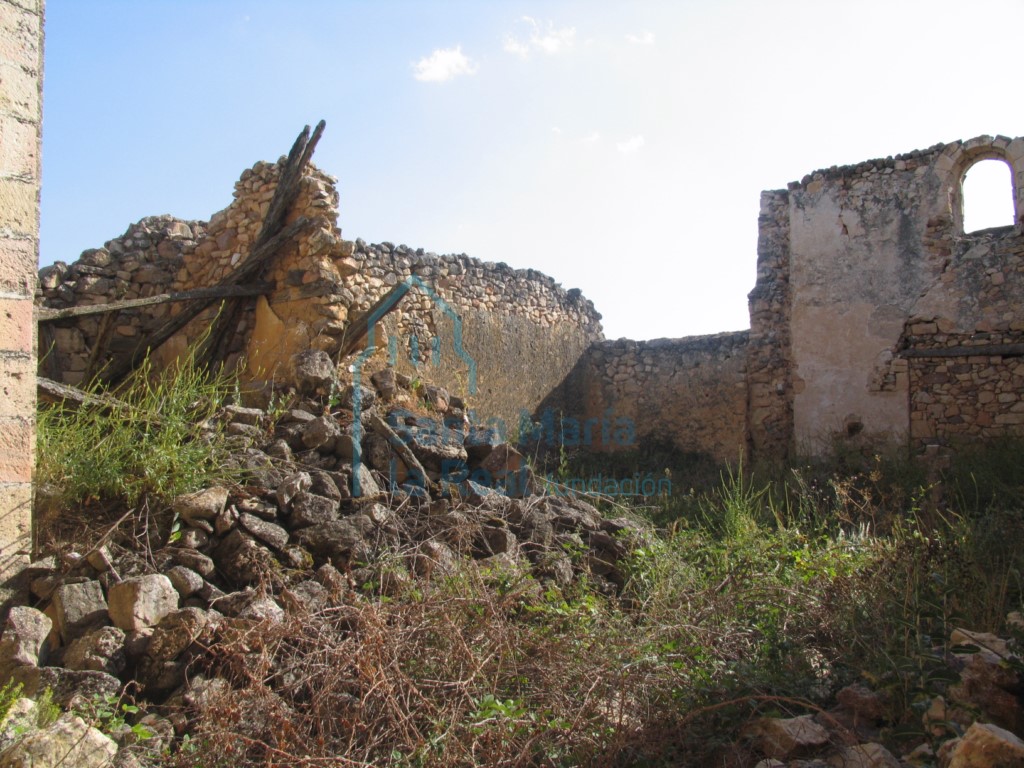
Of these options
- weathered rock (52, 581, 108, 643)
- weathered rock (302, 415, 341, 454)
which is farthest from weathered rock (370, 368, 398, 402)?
weathered rock (52, 581, 108, 643)

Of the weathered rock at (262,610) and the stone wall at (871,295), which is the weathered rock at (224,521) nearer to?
the weathered rock at (262,610)

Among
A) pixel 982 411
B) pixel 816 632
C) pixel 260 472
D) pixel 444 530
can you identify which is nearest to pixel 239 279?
pixel 260 472

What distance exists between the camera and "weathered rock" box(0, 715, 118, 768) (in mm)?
3057

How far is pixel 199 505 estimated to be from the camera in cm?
444

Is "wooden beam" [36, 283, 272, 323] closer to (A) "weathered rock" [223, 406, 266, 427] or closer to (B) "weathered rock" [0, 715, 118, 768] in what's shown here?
(A) "weathered rock" [223, 406, 266, 427]

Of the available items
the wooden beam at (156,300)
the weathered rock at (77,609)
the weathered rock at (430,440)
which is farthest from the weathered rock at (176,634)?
the wooden beam at (156,300)

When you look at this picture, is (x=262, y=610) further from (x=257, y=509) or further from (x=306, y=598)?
(x=257, y=509)

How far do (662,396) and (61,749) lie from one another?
9904mm

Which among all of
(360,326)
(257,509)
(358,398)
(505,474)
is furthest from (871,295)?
(257,509)

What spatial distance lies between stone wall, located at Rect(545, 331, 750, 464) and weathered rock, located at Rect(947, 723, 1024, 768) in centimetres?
854

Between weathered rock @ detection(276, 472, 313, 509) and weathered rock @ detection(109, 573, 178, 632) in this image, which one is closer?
weathered rock @ detection(109, 573, 178, 632)

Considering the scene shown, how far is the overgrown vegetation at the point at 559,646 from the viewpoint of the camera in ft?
10.6

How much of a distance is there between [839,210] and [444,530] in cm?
765

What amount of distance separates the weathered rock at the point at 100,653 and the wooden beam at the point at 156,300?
12.5 ft
